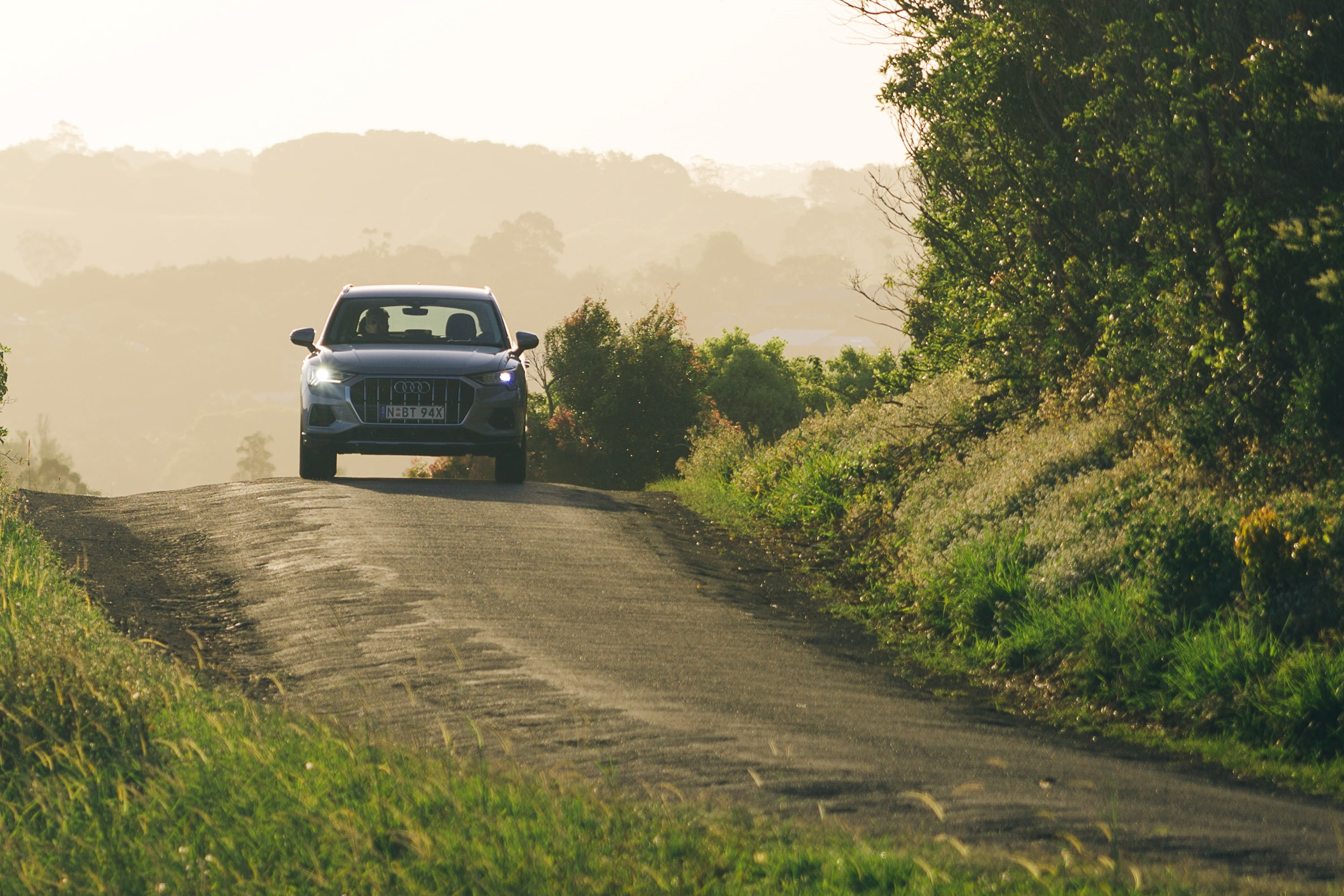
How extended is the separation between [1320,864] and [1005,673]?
3965 mm

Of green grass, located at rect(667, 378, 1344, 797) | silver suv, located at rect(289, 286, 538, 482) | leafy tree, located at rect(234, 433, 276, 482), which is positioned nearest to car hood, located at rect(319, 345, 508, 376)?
silver suv, located at rect(289, 286, 538, 482)

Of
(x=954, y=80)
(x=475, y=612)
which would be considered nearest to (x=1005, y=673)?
(x=475, y=612)

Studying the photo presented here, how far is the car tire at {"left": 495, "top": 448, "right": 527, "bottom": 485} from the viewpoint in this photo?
1586 centimetres

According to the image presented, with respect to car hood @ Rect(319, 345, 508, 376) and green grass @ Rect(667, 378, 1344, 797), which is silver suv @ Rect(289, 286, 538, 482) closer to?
car hood @ Rect(319, 345, 508, 376)

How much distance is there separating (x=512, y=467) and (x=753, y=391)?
1358 centimetres

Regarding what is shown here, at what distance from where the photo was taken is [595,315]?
26.8m

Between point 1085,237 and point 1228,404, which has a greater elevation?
point 1085,237

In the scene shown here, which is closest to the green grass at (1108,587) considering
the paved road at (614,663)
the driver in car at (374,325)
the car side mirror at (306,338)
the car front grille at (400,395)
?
the paved road at (614,663)

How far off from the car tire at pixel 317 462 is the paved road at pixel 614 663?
496mm

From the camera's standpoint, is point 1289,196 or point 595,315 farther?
point 595,315

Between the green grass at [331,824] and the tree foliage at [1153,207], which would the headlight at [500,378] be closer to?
the tree foliage at [1153,207]

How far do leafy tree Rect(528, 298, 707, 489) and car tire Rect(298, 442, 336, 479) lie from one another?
34.2ft

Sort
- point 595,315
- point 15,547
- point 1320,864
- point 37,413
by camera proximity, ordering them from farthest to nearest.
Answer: point 37,413 < point 595,315 < point 15,547 < point 1320,864

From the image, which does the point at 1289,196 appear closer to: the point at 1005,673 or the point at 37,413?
the point at 1005,673
